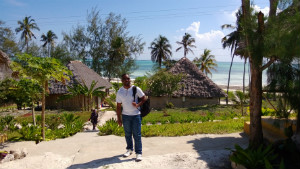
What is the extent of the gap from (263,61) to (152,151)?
3.14m

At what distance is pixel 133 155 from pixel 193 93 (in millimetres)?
20065

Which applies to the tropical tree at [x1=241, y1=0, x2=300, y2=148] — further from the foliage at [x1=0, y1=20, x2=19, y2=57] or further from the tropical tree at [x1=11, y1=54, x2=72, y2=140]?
the foliage at [x1=0, y1=20, x2=19, y2=57]

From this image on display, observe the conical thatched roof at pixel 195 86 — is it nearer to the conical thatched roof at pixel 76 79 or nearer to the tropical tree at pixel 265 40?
the conical thatched roof at pixel 76 79

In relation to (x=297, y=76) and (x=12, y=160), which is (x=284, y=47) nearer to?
(x=297, y=76)

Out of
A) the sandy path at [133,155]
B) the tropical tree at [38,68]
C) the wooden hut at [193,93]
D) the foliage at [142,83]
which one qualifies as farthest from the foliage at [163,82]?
the sandy path at [133,155]

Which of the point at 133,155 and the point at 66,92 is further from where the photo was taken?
the point at 66,92

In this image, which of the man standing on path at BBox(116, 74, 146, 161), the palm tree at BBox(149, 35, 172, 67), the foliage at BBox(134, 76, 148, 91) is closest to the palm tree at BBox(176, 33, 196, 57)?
the palm tree at BBox(149, 35, 172, 67)

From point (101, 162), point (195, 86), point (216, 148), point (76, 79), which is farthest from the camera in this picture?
point (195, 86)

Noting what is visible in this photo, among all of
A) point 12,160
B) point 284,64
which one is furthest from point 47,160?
point 284,64

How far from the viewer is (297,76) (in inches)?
187

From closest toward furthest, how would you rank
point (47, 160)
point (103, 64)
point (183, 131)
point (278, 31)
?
point (278, 31), point (47, 160), point (183, 131), point (103, 64)

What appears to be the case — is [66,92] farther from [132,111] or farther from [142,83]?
[132,111]

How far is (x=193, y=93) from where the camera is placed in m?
24.9

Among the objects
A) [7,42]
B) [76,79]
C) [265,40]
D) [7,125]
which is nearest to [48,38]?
[7,42]
